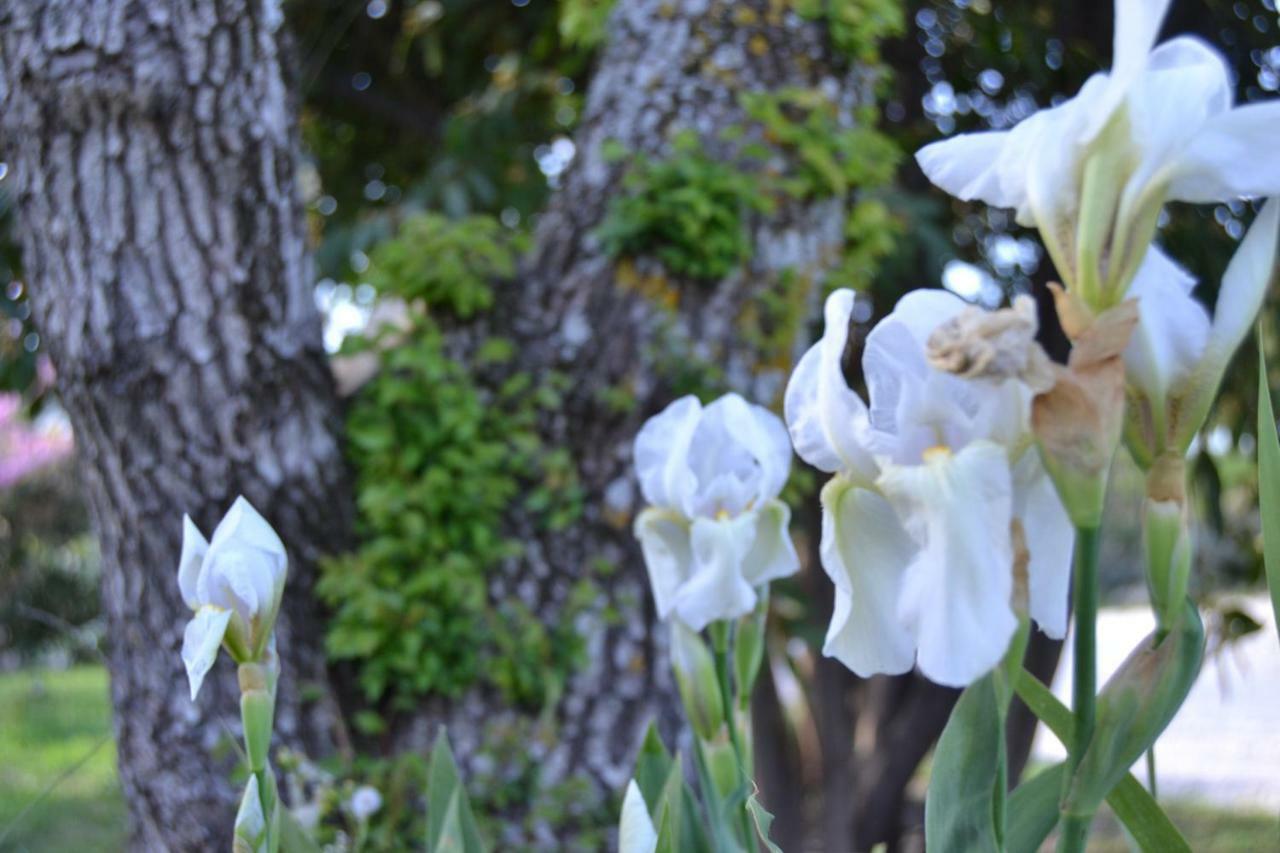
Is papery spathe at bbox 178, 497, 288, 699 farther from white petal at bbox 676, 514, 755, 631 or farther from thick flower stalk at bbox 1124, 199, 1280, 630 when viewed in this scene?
thick flower stalk at bbox 1124, 199, 1280, 630

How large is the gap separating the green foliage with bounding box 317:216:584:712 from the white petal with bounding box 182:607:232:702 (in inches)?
42.7

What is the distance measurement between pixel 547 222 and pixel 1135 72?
5.54 ft

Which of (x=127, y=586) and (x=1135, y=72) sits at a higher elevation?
(x=1135, y=72)

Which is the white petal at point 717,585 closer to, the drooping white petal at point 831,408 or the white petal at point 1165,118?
the drooping white petal at point 831,408

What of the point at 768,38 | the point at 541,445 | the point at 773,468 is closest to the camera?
the point at 773,468

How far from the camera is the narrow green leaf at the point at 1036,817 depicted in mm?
704

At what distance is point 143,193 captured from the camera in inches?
64.6

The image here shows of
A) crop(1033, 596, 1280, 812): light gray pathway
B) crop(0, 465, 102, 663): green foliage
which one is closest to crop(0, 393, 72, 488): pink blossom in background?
crop(0, 465, 102, 663): green foliage

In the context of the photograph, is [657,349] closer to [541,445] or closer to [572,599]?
[541,445]

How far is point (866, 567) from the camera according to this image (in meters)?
0.59

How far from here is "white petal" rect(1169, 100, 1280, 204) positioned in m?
0.50

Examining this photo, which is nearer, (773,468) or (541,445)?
(773,468)

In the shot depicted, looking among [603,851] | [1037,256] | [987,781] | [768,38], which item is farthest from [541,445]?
[1037,256]

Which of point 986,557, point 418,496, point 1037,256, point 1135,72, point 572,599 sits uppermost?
point 1135,72
